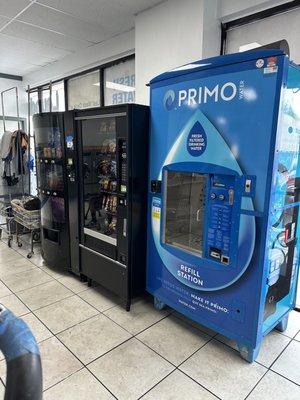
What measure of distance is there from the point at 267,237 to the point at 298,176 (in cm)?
67

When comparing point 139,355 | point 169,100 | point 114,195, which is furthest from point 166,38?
point 139,355

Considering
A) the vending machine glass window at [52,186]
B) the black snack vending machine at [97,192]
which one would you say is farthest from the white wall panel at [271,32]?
the vending machine glass window at [52,186]

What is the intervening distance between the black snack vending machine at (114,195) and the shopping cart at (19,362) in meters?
1.78

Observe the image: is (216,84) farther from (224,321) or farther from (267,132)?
(224,321)

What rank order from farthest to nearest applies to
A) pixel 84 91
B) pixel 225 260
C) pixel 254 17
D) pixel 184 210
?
pixel 84 91
pixel 254 17
pixel 184 210
pixel 225 260

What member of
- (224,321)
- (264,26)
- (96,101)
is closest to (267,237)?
(224,321)

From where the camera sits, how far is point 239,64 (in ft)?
5.86

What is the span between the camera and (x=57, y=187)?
3309 mm

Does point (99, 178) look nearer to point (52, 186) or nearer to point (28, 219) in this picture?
point (52, 186)

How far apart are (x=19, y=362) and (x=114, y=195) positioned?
84.1 inches

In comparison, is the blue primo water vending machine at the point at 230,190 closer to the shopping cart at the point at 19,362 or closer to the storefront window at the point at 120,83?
the shopping cart at the point at 19,362

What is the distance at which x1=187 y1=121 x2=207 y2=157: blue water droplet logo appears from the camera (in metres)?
2.04

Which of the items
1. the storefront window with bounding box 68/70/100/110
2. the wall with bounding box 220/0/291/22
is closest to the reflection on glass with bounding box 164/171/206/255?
the wall with bounding box 220/0/291/22

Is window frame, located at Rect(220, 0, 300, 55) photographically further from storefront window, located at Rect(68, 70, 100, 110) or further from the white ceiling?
storefront window, located at Rect(68, 70, 100, 110)
